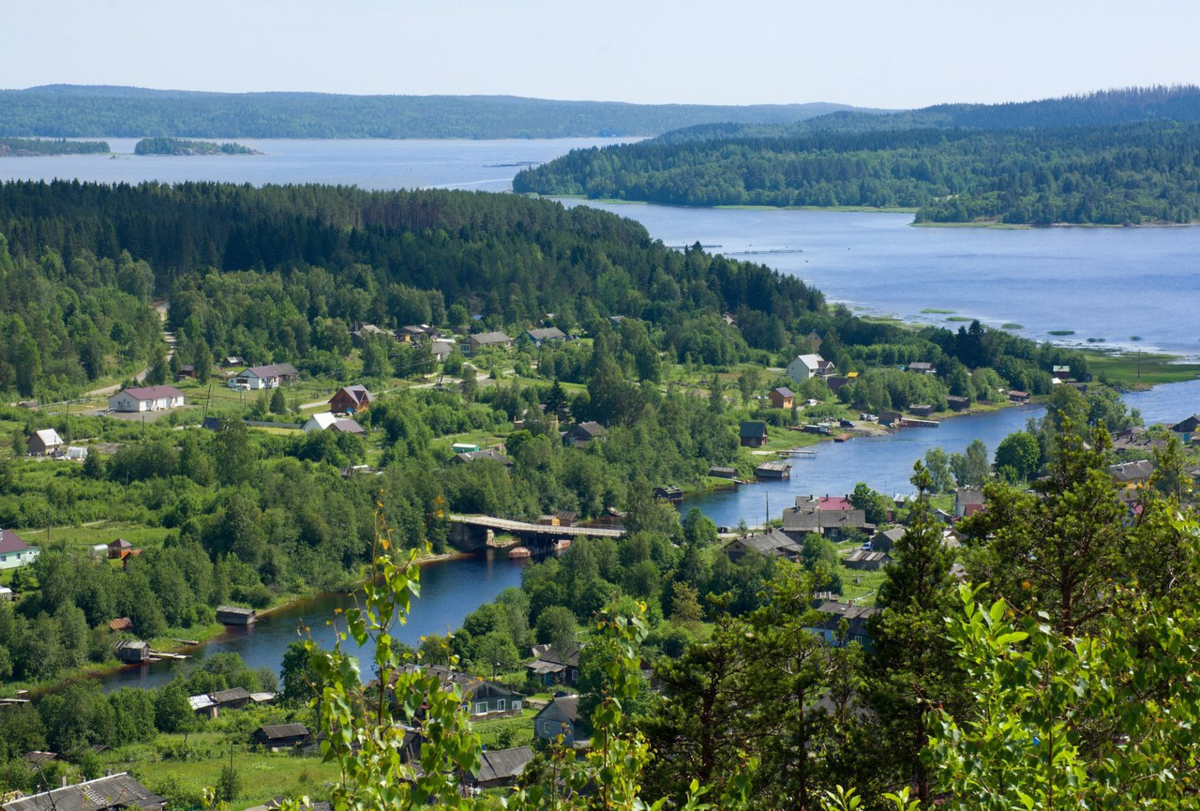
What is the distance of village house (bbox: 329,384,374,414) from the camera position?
32.8 meters

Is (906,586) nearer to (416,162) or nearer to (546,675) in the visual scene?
(546,675)

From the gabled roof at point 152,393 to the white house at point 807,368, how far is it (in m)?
15.0

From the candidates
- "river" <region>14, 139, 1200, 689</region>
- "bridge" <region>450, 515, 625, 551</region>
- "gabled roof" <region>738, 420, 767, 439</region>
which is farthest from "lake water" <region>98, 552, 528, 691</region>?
"gabled roof" <region>738, 420, 767, 439</region>

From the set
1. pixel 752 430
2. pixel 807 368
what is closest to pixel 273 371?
pixel 752 430

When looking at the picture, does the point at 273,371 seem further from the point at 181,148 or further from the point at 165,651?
the point at 181,148

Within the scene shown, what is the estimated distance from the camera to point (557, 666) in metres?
18.2

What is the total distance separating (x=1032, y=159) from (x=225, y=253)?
6266cm

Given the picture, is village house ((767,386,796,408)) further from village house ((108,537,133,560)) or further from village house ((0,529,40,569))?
village house ((0,529,40,569))

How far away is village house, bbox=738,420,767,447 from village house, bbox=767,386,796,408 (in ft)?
8.48

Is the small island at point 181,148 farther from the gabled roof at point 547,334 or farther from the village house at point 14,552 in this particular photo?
the village house at point 14,552

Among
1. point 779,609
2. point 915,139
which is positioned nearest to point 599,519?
point 779,609

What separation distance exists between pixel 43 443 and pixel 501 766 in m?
16.9

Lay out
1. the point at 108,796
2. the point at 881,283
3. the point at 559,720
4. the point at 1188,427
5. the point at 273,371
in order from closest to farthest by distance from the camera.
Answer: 1. the point at 108,796
2. the point at 559,720
3. the point at 1188,427
4. the point at 273,371
5. the point at 881,283

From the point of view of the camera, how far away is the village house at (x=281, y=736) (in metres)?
15.9
